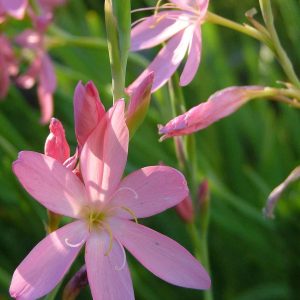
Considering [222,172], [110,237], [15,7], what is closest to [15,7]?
[15,7]

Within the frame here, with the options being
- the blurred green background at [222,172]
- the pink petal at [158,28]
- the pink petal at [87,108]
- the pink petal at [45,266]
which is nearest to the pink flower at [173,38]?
the pink petal at [158,28]

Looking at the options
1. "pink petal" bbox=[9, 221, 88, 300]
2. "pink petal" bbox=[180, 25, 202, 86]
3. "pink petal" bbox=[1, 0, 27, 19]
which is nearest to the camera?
"pink petal" bbox=[9, 221, 88, 300]

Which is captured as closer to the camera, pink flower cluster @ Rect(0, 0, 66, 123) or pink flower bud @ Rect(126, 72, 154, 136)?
pink flower bud @ Rect(126, 72, 154, 136)

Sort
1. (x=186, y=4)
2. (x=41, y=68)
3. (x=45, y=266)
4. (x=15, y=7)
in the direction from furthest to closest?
(x=41, y=68) → (x=15, y=7) → (x=186, y=4) → (x=45, y=266)

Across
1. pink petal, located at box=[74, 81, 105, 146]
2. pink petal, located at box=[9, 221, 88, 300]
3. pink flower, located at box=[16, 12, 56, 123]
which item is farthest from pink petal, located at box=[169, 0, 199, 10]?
pink flower, located at box=[16, 12, 56, 123]

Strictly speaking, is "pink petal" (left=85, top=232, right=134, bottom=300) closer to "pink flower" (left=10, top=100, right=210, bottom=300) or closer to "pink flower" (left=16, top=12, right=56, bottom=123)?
"pink flower" (left=10, top=100, right=210, bottom=300)

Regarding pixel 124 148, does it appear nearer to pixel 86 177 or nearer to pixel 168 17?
pixel 86 177

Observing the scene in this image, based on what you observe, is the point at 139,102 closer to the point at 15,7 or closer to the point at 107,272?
the point at 107,272

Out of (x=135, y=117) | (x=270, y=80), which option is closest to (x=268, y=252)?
(x=270, y=80)

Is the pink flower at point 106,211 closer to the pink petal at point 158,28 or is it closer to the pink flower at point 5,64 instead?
the pink petal at point 158,28
